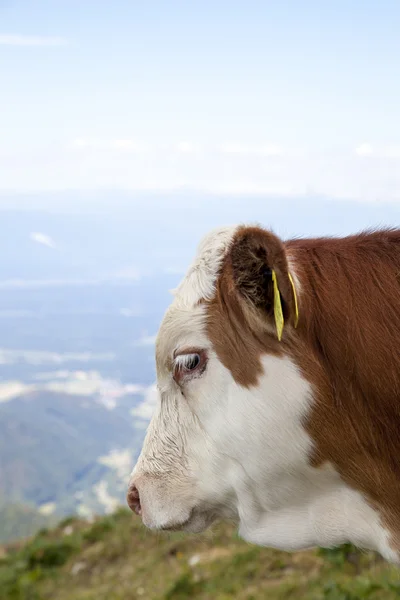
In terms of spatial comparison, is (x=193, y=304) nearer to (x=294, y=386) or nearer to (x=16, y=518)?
(x=294, y=386)

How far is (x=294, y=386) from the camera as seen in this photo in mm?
2764

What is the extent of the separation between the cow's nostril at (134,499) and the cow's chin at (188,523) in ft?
0.17

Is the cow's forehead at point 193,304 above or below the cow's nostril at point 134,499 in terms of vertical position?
above

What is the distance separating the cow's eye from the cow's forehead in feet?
0.13

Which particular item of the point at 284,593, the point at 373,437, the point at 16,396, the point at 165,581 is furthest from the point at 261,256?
the point at 16,396

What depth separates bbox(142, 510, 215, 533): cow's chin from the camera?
3.09 metres

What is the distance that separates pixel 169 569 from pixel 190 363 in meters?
4.21

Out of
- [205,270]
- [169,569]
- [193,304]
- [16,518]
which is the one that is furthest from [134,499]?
[16,518]

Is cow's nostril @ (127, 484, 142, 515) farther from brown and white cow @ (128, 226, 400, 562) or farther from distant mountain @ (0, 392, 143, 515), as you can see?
distant mountain @ (0, 392, 143, 515)

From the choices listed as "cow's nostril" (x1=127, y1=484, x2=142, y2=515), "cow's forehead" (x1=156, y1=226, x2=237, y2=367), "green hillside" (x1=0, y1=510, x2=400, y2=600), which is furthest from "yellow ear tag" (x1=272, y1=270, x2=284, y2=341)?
"green hillside" (x1=0, y1=510, x2=400, y2=600)

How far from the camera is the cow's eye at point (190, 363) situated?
113 inches

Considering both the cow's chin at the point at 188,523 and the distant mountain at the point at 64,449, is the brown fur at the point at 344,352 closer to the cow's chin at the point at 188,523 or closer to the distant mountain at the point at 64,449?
the cow's chin at the point at 188,523

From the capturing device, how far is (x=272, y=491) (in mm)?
2961

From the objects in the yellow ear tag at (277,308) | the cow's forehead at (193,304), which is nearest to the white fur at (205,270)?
the cow's forehead at (193,304)
